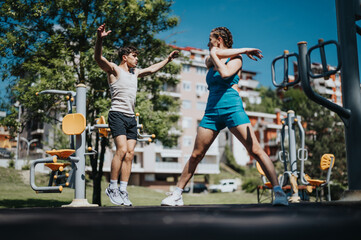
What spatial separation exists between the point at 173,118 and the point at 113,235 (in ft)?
44.2

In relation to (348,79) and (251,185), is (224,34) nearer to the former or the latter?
(348,79)

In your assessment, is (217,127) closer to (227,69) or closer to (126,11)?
(227,69)

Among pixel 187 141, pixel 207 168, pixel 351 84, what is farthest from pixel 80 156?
pixel 187 141

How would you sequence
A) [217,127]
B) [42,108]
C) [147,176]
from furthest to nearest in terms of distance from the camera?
[147,176]
[42,108]
[217,127]

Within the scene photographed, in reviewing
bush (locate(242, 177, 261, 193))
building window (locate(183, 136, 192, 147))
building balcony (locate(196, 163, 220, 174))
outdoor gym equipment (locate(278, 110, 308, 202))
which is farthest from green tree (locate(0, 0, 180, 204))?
building window (locate(183, 136, 192, 147))

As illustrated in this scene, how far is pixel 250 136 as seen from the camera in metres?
3.51

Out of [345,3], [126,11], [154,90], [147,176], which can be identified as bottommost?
[147,176]

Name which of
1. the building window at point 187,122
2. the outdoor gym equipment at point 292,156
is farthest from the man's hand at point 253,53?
the building window at point 187,122

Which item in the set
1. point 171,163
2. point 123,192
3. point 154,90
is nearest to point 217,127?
point 123,192

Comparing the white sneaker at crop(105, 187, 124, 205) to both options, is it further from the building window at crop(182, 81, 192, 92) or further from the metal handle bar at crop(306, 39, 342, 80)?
the building window at crop(182, 81, 192, 92)

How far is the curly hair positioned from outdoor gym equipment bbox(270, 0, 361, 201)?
0.84 metres

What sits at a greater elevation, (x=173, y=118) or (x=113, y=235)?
(x=173, y=118)

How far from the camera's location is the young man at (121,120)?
14.7ft

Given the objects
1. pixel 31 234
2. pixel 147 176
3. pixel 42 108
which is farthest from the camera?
pixel 147 176
